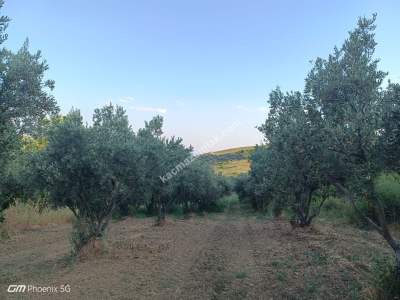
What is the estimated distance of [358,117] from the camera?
25.7ft

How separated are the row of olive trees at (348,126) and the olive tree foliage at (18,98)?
791 centimetres

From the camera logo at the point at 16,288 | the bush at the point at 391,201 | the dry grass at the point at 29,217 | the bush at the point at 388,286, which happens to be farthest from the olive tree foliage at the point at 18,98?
the bush at the point at 391,201

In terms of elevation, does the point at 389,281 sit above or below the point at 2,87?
below

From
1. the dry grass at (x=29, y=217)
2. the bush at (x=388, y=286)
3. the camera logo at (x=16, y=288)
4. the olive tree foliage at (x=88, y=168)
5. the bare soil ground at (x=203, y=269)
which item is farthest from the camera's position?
the dry grass at (x=29, y=217)

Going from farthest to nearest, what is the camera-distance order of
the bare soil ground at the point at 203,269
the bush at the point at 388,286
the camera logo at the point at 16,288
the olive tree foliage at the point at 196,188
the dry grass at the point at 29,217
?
the olive tree foliage at the point at 196,188
the dry grass at the point at 29,217
the camera logo at the point at 16,288
the bare soil ground at the point at 203,269
the bush at the point at 388,286

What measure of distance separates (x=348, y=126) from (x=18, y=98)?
9.62 m

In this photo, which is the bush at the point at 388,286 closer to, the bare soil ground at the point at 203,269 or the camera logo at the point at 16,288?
the bare soil ground at the point at 203,269

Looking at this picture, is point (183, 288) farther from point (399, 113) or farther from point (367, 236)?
point (367, 236)

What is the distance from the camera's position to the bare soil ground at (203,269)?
9828 millimetres

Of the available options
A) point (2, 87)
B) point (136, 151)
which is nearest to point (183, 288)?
point (136, 151)

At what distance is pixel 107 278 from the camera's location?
453 inches

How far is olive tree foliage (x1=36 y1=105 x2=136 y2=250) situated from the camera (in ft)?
45.3

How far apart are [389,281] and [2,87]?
11954 millimetres

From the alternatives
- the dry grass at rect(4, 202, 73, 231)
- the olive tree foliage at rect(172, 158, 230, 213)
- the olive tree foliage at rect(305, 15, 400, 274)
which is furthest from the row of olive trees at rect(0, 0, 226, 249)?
A: the olive tree foliage at rect(172, 158, 230, 213)
